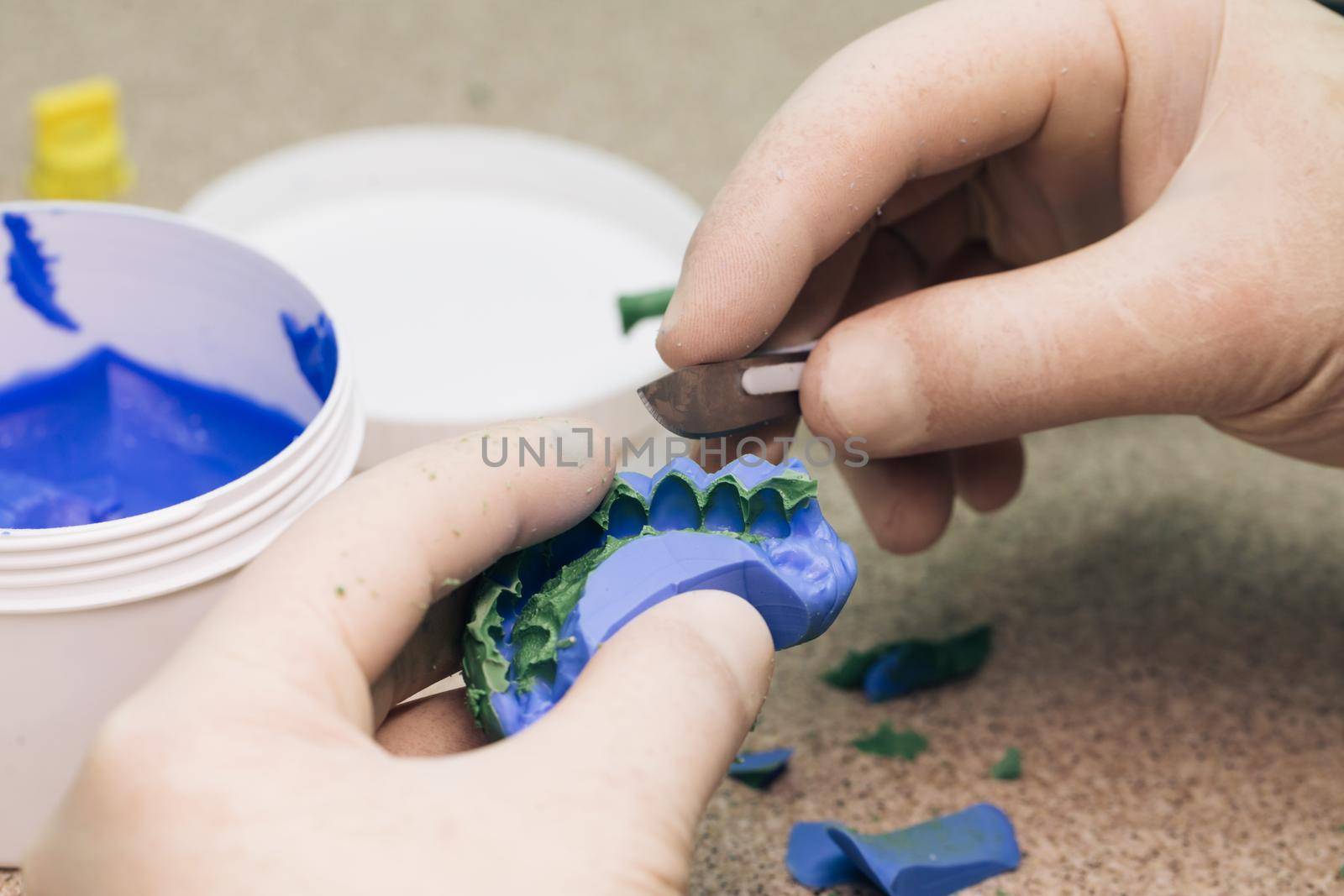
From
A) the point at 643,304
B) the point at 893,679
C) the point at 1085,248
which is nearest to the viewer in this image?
the point at 1085,248

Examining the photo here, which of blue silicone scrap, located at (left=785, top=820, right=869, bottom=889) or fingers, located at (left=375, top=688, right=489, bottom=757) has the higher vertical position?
fingers, located at (left=375, top=688, right=489, bottom=757)

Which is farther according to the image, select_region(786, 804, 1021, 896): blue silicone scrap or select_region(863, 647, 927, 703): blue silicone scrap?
select_region(863, 647, 927, 703): blue silicone scrap

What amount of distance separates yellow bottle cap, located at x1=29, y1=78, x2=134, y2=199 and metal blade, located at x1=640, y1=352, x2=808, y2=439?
3.44 feet

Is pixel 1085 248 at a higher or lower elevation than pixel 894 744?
higher

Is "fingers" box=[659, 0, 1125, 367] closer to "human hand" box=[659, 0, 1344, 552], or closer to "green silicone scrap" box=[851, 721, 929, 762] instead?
"human hand" box=[659, 0, 1344, 552]

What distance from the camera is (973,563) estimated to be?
1.25 meters

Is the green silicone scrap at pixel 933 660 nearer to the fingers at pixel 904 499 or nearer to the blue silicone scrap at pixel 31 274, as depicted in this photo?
the fingers at pixel 904 499

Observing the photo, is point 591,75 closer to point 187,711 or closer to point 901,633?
point 901,633

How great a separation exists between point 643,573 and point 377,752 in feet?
0.65

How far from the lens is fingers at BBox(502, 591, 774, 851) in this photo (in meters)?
0.58

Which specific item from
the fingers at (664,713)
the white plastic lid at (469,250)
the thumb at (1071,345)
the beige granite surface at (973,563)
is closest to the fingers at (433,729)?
the fingers at (664,713)

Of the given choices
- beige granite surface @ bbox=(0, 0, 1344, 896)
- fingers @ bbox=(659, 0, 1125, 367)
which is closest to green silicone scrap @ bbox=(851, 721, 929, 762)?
beige granite surface @ bbox=(0, 0, 1344, 896)

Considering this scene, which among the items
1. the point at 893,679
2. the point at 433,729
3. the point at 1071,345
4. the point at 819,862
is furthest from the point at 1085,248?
the point at 433,729

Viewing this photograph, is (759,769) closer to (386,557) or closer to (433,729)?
(433,729)
